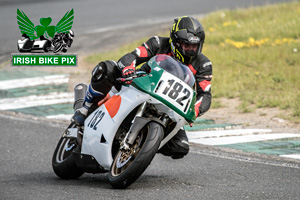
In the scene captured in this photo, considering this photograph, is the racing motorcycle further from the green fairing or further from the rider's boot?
the rider's boot

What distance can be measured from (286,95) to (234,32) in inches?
226

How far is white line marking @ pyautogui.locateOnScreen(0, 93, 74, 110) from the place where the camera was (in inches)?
468

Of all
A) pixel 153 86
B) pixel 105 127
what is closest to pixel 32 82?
pixel 105 127

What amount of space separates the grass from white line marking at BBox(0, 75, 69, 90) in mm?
2032

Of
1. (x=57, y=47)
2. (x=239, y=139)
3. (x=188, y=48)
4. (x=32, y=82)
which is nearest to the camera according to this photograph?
(x=188, y=48)

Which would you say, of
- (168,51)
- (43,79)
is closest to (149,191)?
(168,51)

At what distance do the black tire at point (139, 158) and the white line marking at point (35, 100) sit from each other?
19.0ft

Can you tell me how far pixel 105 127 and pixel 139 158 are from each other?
73 centimetres

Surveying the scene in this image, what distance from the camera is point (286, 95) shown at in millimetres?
11750

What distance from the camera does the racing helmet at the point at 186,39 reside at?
22.7ft

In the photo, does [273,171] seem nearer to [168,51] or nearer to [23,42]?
[168,51]

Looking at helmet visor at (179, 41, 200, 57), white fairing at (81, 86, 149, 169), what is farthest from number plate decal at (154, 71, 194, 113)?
helmet visor at (179, 41, 200, 57)

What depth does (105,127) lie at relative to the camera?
6.54 meters

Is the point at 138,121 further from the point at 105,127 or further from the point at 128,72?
the point at 128,72
